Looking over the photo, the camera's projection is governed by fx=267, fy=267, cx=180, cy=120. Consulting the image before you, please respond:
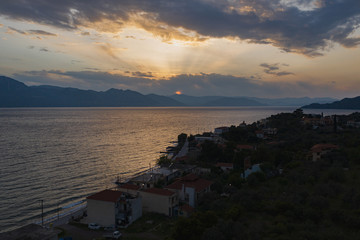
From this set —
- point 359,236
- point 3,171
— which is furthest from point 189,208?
point 3,171

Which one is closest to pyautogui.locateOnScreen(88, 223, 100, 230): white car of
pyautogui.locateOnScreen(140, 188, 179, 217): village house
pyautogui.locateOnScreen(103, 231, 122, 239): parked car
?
pyautogui.locateOnScreen(103, 231, 122, 239): parked car

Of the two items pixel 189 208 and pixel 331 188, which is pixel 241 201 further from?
pixel 331 188

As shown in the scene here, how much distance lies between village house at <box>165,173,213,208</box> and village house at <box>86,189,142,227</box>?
5.19 meters

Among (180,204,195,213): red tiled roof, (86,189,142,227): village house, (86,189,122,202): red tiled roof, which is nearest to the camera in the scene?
(86,189,142,227): village house

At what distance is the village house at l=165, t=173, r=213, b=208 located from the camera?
2633 centimetres

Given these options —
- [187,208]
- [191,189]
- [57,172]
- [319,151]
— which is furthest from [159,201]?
[319,151]

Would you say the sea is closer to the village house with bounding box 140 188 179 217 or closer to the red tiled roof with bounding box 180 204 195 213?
the village house with bounding box 140 188 179 217

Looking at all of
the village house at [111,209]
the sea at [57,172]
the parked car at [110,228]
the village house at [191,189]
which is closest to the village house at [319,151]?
the village house at [191,189]

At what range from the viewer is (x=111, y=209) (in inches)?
891

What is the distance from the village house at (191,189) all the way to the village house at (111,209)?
5.19 meters

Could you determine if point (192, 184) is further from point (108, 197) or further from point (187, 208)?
point (108, 197)

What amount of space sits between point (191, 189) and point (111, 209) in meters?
7.91

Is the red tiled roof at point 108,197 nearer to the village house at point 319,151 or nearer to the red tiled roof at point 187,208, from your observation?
the red tiled roof at point 187,208

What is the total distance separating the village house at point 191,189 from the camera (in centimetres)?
2633
